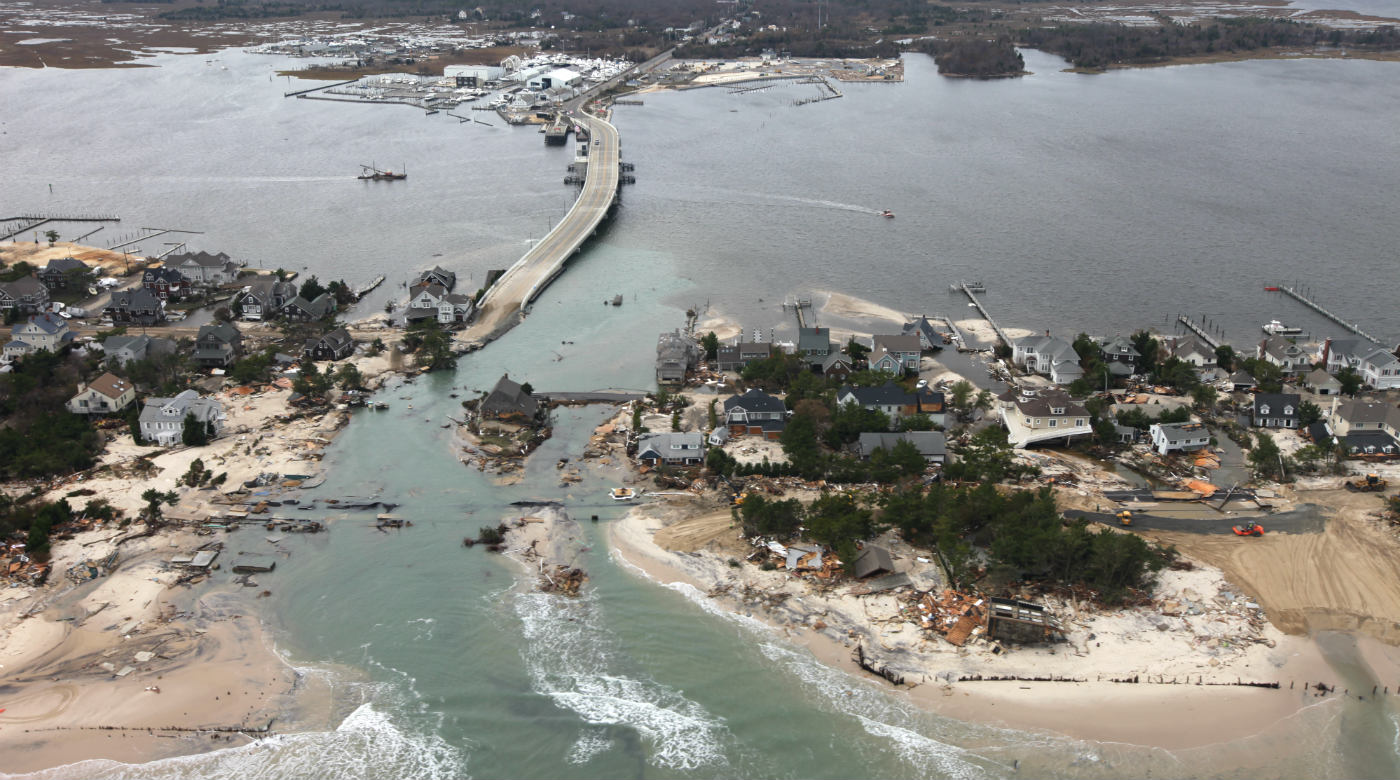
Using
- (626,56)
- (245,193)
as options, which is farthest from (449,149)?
(626,56)

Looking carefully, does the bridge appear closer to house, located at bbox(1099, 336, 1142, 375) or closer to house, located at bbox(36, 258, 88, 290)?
house, located at bbox(36, 258, 88, 290)

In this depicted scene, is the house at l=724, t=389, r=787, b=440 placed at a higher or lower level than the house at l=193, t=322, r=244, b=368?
lower

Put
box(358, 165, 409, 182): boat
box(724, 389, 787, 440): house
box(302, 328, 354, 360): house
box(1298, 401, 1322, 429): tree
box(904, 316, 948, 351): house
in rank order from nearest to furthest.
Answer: box(724, 389, 787, 440): house < box(1298, 401, 1322, 429): tree < box(302, 328, 354, 360): house < box(904, 316, 948, 351): house < box(358, 165, 409, 182): boat

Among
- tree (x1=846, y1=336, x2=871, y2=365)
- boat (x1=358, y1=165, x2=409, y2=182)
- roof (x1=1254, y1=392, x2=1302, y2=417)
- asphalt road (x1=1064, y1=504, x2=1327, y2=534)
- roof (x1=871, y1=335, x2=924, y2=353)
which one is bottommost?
asphalt road (x1=1064, y1=504, x2=1327, y2=534)

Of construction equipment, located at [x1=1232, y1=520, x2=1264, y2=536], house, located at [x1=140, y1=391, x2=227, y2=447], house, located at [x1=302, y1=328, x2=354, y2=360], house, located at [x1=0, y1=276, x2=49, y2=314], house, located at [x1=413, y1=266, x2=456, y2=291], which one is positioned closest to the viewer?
construction equipment, located at [x1=1232, y1=520, x2=1264, y2=536]

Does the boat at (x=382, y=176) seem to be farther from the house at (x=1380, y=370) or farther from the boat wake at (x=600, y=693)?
the house at (x=1380, y=370)

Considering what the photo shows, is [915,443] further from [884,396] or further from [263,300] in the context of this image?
[263,300]

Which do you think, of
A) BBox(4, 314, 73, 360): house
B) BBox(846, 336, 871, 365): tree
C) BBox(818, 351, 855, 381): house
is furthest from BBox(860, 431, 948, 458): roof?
BBox(4, 314, 73, 360): house

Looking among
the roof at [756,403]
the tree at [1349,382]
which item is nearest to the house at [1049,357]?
the tree at [1349,382]
